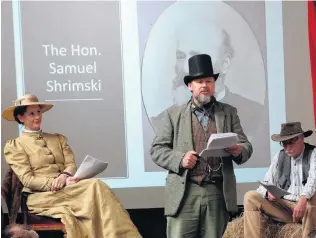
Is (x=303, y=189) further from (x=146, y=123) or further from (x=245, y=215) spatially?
(x=146, y=123)

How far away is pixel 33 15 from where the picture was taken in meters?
4.16

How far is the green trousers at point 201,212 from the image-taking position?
3.14 metres

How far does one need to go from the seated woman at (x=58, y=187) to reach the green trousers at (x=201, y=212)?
1.13ft

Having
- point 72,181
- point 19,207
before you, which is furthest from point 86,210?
point 19,207

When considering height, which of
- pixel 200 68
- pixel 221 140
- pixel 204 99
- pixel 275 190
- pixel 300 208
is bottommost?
pixel 300 208

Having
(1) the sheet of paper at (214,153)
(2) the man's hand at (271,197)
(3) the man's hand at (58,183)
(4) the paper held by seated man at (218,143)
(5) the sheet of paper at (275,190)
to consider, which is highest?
(4) the paper held by seated man at (218,143)

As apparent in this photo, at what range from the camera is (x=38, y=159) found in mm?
3469

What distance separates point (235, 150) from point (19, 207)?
56.1 inches

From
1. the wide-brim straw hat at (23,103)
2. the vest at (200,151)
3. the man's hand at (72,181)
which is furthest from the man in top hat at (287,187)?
the wide-brim straw hat at (23,103)

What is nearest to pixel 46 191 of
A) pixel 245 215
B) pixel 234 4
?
pixel 245 215

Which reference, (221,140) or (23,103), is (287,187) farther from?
(23,103)

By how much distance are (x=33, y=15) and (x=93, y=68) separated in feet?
2.01

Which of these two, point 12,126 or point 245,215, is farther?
point 12,126

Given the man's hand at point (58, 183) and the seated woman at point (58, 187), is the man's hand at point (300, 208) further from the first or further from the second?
the man's hand at point (58, 183)
